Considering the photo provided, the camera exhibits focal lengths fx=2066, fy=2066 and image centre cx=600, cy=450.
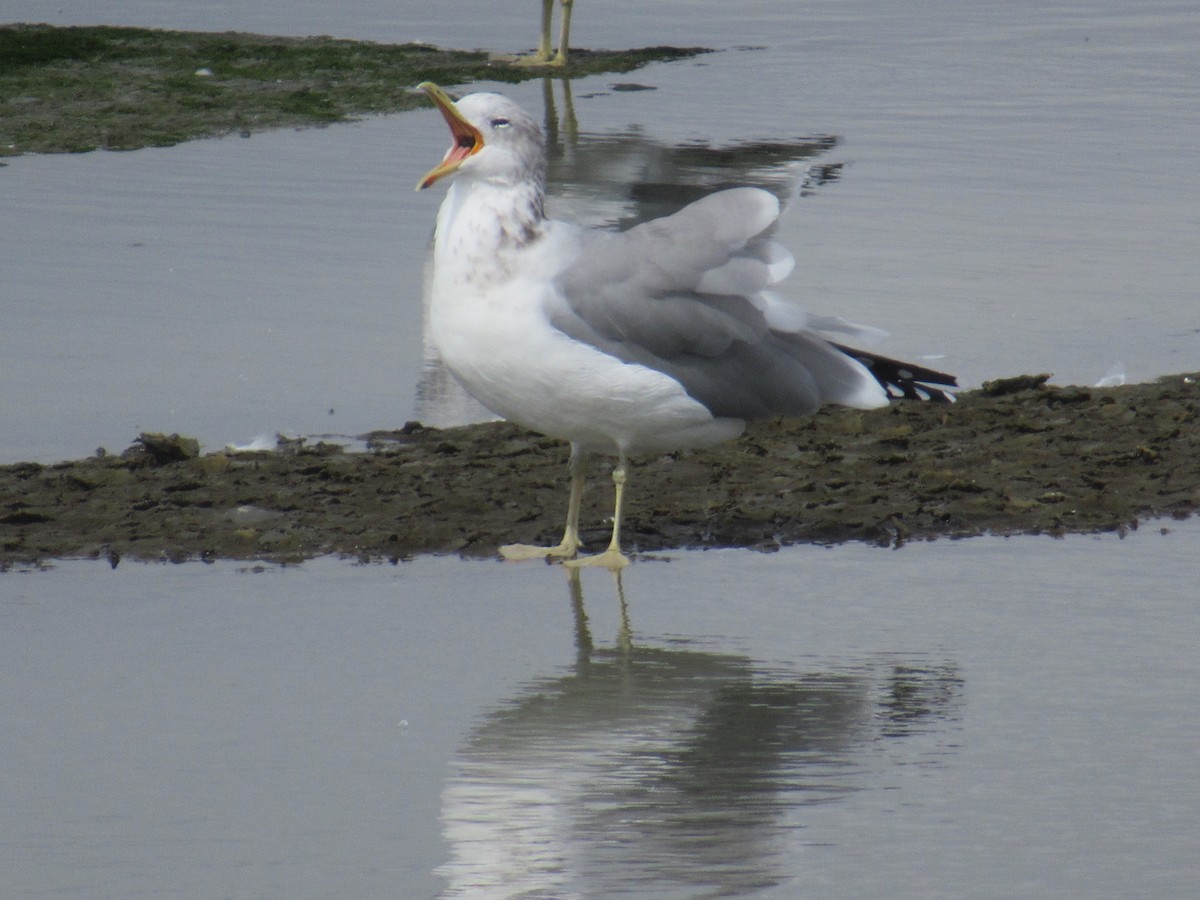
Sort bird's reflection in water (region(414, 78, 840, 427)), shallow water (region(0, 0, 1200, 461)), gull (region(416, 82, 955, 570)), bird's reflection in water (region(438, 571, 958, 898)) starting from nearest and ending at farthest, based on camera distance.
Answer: bird's reflection in water (region(438, 571, 958, 898)) < gull (region(416, 82, 955, 570)) < shallow water (region(0, 0, 1200, 461)) < bird's reflection in water (region(414, 78, 840, 427))

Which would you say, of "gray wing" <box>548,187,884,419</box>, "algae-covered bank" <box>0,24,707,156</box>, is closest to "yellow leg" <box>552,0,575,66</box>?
"algae-covered bank" <box>0,24,707,156</box>

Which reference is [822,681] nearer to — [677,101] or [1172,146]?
[1172,146]

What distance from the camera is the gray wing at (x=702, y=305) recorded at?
511 cm

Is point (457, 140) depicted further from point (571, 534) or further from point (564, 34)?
point (564, 34)

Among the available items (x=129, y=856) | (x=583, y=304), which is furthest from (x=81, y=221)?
(x=129, y=856)

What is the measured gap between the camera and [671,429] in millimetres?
5336

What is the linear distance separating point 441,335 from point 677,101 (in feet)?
29.3

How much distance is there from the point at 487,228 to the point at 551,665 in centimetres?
126

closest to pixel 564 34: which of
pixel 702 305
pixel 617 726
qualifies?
pixel 702 305

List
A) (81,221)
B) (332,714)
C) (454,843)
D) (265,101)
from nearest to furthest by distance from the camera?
(454,843) < (332,714) < (81,221) < (265,101)

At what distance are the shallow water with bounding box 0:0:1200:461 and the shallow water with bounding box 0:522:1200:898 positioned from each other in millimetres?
1851

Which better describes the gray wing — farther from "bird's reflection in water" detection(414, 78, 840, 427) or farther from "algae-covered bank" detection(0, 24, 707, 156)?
"algae-covered bank" detection(0, 24, 707, 156)

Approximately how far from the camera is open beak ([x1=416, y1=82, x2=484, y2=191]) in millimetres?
5156

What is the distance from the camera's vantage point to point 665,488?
19.4 feet
